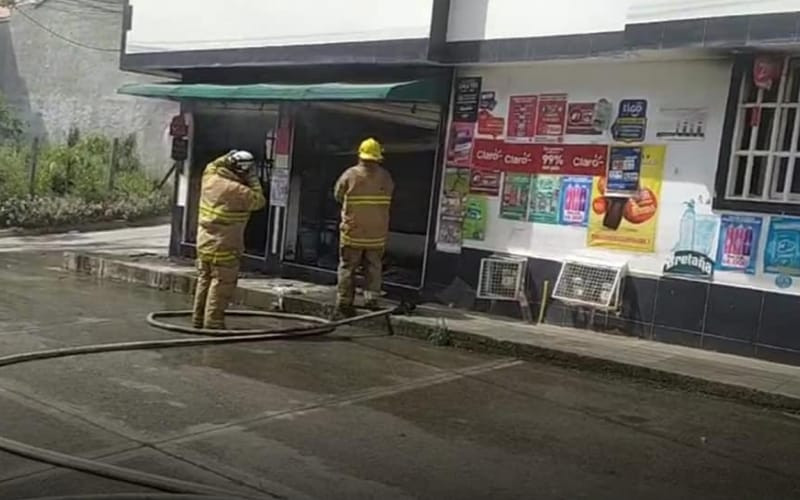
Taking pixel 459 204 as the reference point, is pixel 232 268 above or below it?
below

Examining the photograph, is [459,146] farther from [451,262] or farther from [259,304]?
[259,304]

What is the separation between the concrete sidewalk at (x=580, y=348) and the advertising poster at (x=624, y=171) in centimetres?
144

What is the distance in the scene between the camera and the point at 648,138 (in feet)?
28.9

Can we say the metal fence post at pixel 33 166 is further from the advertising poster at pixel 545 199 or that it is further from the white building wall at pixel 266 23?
the advertising poster at pixel 545 199

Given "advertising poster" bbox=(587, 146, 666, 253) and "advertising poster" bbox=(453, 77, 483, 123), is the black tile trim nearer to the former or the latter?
"advertising poster" bbox=(453, 77, 483, 123)

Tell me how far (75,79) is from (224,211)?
1746 cm

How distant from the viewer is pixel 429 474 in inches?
196

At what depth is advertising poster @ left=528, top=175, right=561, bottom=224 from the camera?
31.1ft

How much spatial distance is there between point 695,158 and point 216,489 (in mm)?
5787

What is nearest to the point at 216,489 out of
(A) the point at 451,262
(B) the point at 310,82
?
(A) the point at 451,262

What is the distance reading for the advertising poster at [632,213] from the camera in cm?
878

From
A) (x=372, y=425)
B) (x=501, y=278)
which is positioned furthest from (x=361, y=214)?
(x=372, y=425)

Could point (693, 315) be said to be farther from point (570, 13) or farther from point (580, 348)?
point (570, 13)

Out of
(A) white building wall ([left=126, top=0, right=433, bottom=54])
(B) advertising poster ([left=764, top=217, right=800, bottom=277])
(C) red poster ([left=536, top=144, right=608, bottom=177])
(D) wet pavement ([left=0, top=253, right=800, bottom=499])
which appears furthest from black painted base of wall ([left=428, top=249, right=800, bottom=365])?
(A) white building wall ([left=126, top=0, right=433, bottom=54])
